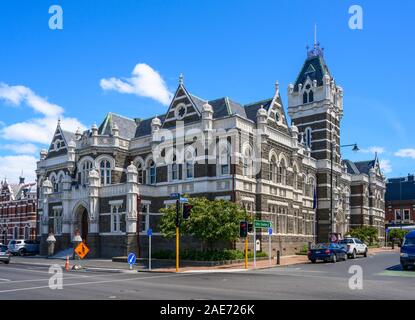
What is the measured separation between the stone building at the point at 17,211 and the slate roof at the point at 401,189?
6039 cm

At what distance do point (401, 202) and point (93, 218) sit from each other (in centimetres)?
6128

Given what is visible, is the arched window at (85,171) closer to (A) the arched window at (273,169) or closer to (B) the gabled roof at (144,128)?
(B) the gabled roof at (144,128)

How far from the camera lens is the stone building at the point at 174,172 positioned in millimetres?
35094

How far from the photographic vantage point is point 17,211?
227 ft

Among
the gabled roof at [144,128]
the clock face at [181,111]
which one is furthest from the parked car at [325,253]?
the gabled roof at [144,128]

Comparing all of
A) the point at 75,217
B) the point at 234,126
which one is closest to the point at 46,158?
the point at 75,217

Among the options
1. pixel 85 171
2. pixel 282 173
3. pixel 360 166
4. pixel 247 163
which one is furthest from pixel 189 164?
pixel 360 166

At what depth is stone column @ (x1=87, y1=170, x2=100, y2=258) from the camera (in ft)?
127

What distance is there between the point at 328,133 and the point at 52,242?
30.1 m

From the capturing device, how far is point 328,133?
5097cm

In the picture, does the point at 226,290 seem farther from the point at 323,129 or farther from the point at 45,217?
the point at 323,129

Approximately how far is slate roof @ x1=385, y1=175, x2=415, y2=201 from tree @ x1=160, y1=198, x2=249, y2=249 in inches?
2480

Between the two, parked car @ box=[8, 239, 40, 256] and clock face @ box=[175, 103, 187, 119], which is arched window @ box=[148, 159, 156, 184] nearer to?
clock face @ box=[175, 103, 187, 119]
